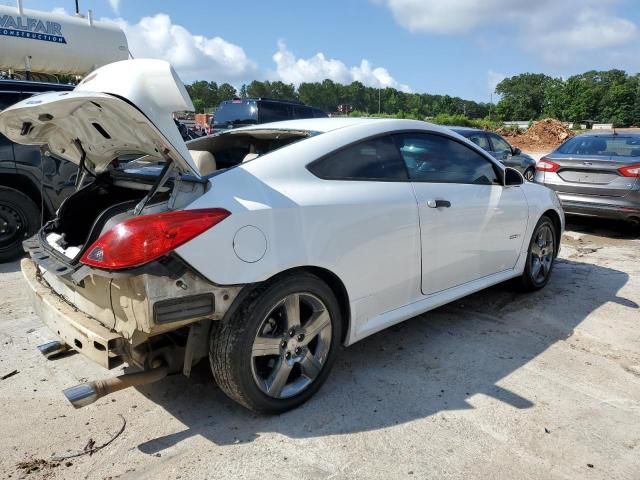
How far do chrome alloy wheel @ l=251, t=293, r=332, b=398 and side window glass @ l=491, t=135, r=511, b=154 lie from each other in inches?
417

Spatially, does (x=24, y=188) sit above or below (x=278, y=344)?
above

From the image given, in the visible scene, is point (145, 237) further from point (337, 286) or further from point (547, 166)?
point (547, 166)

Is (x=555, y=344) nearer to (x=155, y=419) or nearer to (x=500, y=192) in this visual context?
(x=500, y=192)

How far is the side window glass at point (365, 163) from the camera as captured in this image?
3109mm

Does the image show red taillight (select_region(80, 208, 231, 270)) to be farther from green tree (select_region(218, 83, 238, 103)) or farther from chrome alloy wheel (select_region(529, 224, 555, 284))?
green tree (select_region(218, 83, 238, 103))

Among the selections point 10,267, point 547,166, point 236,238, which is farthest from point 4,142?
point 547,166

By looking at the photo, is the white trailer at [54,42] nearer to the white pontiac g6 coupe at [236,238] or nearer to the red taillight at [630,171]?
the white pontiac g6 coupe at [236,238]

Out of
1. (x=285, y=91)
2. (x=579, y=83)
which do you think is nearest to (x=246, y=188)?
(x=285, y=91)

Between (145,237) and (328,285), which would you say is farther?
(328,285)

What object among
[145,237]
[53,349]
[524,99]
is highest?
[524,99]

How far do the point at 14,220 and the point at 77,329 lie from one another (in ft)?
12.5

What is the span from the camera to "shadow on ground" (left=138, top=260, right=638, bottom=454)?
288 cm

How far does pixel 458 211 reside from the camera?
378cm

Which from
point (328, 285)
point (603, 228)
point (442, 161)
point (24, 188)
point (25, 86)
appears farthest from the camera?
point (603, 228)
